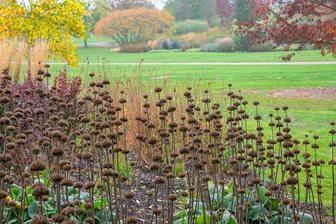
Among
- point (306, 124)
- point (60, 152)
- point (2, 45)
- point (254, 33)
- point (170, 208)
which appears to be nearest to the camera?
point (60, 152)

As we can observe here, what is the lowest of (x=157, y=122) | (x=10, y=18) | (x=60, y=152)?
(x=157, y=122)

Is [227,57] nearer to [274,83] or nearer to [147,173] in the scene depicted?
[274,83]

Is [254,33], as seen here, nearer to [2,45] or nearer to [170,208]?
[2,45]

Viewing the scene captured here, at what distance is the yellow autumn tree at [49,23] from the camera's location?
14.6 metres

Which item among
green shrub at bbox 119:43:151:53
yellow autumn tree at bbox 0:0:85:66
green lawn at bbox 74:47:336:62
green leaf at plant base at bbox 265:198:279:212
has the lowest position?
green leaf at plant base at bbox 265:198:279:212

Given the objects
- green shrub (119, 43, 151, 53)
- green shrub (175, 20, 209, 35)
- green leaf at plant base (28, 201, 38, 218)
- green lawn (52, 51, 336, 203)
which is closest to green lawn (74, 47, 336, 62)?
green lawn (52, 51, 336, 203)

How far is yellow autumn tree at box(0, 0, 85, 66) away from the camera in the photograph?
14.6m

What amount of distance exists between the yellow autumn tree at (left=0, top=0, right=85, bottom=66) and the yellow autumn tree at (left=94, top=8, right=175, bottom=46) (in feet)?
121

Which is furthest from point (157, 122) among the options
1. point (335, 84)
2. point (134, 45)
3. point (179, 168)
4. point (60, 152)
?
point (134, 45)

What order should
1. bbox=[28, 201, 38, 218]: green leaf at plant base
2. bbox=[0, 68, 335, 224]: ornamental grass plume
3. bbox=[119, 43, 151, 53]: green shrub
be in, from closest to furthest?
bbox=[0, 68, 335, 224]: ornamental grass plume, bbox=[28, 201, 38, 218]: green leaf at plant base, bbox=[119, 43, 151, 53]: green shrub

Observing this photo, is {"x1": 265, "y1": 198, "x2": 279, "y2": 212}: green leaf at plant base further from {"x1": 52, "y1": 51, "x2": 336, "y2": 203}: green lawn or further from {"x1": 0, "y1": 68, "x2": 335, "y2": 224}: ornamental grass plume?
{"x1": 52, "y1": 51, "x2": 336, "y2": 203}: green lawn

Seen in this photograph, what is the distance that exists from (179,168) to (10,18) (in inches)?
377

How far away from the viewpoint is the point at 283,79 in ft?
61.1

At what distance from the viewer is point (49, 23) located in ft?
48.5
